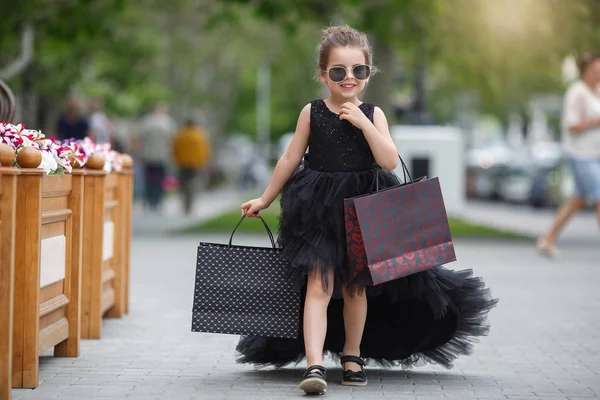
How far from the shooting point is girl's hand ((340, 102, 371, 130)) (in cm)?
606

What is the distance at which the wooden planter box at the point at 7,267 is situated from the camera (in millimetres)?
5309

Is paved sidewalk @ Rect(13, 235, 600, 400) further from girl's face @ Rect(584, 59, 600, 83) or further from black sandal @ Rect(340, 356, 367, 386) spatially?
girl's face @ Rect(584, 59, 600, 83)

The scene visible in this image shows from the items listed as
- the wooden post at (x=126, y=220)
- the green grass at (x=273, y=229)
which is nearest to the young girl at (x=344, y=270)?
the wooden post at (x=126, y=220)

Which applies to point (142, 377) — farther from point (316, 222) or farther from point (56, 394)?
point (316, 222)

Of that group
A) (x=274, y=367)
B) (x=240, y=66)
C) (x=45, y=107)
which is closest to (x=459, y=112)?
(x=240, y=66)

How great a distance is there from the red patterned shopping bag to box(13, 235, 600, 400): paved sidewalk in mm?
589

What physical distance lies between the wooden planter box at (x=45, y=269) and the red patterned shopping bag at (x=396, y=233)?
56.8 inches

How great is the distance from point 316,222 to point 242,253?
0.45m

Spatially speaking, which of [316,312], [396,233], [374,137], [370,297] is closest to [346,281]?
[316,312]

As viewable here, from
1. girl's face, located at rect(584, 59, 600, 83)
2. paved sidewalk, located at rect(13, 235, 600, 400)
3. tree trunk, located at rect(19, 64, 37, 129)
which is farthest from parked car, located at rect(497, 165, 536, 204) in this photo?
paved sidewalk, located at rect(13, 235, 600, 400)

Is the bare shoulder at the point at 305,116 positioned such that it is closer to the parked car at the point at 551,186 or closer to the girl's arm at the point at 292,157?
the girl's arm at the point at 292,157

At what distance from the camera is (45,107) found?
3553cm

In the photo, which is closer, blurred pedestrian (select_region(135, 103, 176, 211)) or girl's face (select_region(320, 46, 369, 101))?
girl's face (select_region(320, 46, 369, 101))

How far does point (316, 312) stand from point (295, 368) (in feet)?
2.79
